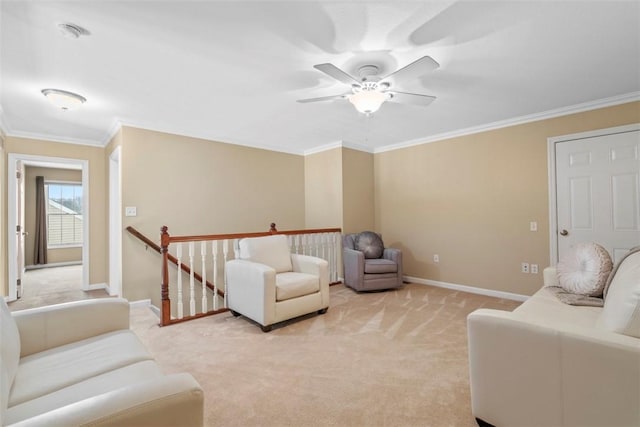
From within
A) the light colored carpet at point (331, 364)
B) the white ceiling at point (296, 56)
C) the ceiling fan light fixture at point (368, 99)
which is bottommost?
the light colored carpet at point (331, 364)

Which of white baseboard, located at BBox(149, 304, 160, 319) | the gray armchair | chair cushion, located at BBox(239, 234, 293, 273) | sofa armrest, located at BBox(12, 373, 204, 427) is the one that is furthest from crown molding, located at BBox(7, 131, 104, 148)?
sofa armrest, located at BBox(12, 373, 204, 427)

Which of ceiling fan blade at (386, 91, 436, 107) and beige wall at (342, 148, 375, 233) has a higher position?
ceiling fan blade at (386, 91, 436, 107)

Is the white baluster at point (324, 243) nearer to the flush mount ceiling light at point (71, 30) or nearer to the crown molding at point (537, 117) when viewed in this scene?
the crown molding at point (537, 117)

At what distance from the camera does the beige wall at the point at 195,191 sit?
3.66m

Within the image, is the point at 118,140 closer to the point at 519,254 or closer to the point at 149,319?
the point at 149,319

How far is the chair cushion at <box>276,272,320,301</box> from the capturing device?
2.87 metres

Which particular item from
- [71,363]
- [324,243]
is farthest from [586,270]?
[324,243]

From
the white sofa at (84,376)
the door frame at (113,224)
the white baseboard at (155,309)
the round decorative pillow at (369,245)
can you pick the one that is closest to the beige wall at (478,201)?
the round decorative pillow at (369,245)

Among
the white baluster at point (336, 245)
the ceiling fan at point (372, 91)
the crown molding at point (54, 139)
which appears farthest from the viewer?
the white baluster at point (336, 245)

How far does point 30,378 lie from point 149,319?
2.09m

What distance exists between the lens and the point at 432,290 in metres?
4.23

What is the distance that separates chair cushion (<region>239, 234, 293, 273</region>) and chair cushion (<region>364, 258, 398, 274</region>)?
3.87ft

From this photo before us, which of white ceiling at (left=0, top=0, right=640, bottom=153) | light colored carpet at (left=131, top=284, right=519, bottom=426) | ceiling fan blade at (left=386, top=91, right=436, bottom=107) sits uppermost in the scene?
white ceiling at (left=0, top=0, right=640, bottom=153)

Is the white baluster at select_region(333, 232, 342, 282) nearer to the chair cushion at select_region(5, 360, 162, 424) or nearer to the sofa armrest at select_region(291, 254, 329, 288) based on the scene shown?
the sofa armrest at select_region(291, 254, 329, 288)
